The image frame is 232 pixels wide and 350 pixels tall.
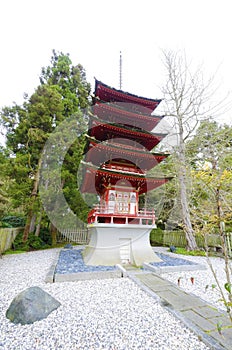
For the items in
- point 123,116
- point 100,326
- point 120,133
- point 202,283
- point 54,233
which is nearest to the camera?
point 100,326

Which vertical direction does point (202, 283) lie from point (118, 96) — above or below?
below

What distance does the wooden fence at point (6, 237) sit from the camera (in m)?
8.85

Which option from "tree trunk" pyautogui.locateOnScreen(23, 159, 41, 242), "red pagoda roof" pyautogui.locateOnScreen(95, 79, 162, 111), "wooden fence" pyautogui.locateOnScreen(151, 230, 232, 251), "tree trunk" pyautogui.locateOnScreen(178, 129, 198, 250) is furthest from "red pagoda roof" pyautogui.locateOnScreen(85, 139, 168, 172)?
"wooden fence" pyautogui.locateOnScreen(151, 230, 232, 251)

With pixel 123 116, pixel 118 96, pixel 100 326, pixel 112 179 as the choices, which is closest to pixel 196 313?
pixel 100 326

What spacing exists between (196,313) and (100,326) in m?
1.87

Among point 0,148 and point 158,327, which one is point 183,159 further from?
point 0,148

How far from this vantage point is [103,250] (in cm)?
739

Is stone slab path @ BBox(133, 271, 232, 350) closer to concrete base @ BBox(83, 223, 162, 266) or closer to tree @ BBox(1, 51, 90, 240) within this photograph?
concrete base @ BBox(83, 223, 162, 266)

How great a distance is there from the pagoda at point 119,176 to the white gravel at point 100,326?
311cm

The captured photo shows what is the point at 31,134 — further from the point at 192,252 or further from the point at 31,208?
the point at 192,252

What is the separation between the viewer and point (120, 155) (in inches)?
341

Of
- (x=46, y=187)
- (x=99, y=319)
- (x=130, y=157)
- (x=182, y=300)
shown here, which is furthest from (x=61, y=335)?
(x=46, y=187)

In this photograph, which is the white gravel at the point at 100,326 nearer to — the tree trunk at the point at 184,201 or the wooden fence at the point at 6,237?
the wooden fence at the point at 6,237

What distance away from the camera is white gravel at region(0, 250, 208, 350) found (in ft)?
8.30
